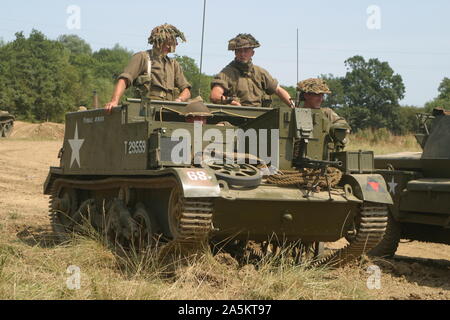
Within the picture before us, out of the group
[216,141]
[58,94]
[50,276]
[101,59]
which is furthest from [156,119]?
[101,59]

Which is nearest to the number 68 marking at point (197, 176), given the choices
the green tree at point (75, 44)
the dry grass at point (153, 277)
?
the dry grass at point (153, 277)

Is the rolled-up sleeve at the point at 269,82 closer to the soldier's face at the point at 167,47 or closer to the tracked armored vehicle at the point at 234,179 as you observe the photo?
the tracked armored vehicle at the point at 234,179

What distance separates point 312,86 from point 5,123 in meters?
24.7

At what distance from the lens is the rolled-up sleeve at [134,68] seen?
874 centimetres

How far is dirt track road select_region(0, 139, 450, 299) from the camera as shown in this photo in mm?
7800

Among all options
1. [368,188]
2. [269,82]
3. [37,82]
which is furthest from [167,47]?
[37,82]

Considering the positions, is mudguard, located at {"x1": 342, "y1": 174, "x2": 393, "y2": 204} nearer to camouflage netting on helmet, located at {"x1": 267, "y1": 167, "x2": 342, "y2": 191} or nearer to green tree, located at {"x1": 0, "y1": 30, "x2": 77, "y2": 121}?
camouflage netting on helmet, located at {"x1": 267, "y1": 167, "x2": 342, "y2": 191}

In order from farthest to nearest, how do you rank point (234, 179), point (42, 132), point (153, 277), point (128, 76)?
point (42, 132), point (128, 76), point (234, 179), point (153, 277)

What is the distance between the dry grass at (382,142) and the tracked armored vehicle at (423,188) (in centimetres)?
1297

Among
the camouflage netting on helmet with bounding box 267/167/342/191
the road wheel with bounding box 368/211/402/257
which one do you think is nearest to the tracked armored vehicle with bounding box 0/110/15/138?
the road wheel with bounding box 368/211/402/257

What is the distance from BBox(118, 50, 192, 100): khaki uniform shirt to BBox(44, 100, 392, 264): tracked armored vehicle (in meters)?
0.61

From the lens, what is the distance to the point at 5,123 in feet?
103

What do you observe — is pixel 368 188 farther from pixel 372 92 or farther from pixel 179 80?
pixel 372 92
